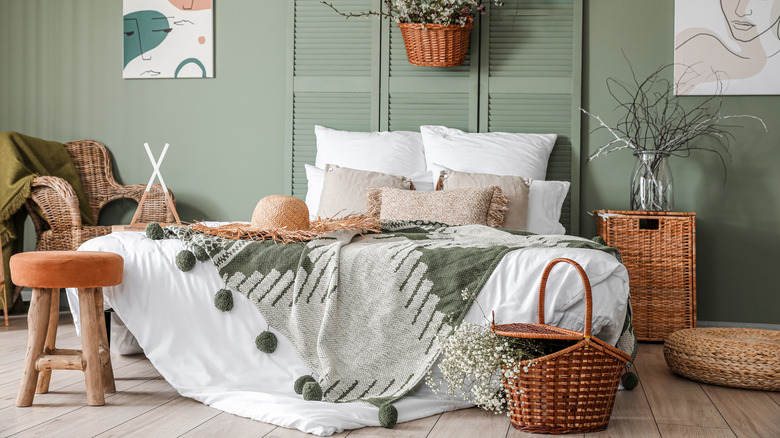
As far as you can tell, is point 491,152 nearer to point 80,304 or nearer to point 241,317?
point 241,317

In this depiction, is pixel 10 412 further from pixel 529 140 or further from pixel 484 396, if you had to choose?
pixel 529 140

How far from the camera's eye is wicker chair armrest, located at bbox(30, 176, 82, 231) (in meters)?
3.61

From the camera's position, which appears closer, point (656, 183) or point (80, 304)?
point (80, 304)

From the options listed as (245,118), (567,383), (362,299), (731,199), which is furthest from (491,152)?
(567,383)

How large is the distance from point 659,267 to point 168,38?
3.04 metres

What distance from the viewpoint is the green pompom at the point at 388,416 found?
1950 mm

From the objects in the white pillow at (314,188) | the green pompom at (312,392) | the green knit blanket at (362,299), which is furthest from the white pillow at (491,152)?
the green pompom at (312,392)

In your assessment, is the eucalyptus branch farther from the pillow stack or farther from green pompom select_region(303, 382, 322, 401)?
green pompom select_region(303, 382, 322, 401)

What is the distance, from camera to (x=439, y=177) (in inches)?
135

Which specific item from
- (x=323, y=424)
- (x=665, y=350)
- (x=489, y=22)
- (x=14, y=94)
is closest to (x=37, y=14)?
(x=14, y=94)

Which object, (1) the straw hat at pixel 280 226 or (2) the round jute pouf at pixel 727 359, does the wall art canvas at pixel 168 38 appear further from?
(2) the round jute pouf at pixel 727 359

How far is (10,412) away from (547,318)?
64.6 inches

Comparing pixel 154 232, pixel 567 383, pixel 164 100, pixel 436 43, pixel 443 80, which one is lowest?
pixel 567 383

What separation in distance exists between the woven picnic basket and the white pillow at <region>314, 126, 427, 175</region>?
1.78m
